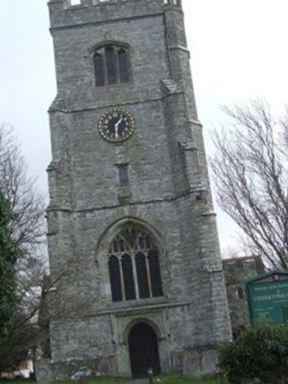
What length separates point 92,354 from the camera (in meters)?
29.7

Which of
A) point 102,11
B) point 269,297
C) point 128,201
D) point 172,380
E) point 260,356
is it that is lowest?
point 172,380

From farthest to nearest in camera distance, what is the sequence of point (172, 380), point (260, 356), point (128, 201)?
point (128, 201), point (172, 380), point (260, 356)

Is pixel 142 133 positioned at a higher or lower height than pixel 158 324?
higher

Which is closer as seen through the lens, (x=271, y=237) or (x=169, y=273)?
(x=271, y=237)

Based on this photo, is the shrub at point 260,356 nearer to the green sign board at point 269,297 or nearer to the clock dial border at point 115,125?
the green sign board at point 269,297

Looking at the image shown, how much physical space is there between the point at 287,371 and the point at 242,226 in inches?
259

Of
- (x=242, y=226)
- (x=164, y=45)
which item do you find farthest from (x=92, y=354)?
(x=164, y=45)

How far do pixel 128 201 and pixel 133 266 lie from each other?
305 centimetres

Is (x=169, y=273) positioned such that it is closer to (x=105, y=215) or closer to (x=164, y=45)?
(x=105, y=215)

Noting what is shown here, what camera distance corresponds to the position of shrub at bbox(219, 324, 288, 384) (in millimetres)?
12617

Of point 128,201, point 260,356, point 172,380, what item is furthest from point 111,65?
point 260,356

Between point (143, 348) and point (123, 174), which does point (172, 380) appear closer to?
point (143, 348)

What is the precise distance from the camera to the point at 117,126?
32969 millimetres

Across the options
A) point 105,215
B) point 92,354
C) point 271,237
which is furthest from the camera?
point 105,215
